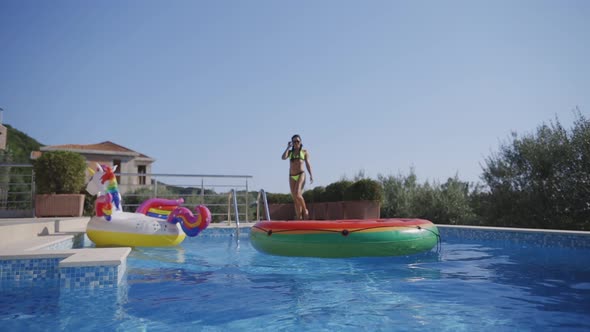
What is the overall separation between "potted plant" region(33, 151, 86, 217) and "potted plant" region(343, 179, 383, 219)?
6.66m

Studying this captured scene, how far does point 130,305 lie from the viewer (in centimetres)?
304

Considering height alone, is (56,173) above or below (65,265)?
above

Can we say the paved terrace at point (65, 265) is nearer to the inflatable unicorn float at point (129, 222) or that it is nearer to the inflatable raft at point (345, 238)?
the inflatable unicorn float at point (129, 222)

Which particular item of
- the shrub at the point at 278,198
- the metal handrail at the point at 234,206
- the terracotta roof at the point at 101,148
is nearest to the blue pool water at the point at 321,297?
the metal handrail at the point at 234,206

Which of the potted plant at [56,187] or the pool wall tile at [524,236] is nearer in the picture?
the pool wall tile at [524,236]

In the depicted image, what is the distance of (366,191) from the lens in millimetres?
10320

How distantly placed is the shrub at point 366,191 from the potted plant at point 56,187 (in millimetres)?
6695

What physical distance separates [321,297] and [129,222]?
3.81 m

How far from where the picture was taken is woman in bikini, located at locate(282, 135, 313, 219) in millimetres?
6289

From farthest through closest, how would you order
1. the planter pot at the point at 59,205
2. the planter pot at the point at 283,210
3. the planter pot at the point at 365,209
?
1. the planter pot at the point at 283,210
2. the planter pot at the point at 365,209
3. the planter pot at the point at 59,205

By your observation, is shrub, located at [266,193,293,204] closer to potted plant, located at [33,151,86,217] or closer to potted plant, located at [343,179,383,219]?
potted plant, located at [343,179,383,219]

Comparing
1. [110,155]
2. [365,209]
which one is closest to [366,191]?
[365,209]

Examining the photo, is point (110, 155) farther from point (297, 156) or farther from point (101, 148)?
point (297, 156)

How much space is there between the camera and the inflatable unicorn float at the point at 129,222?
5.85 m
